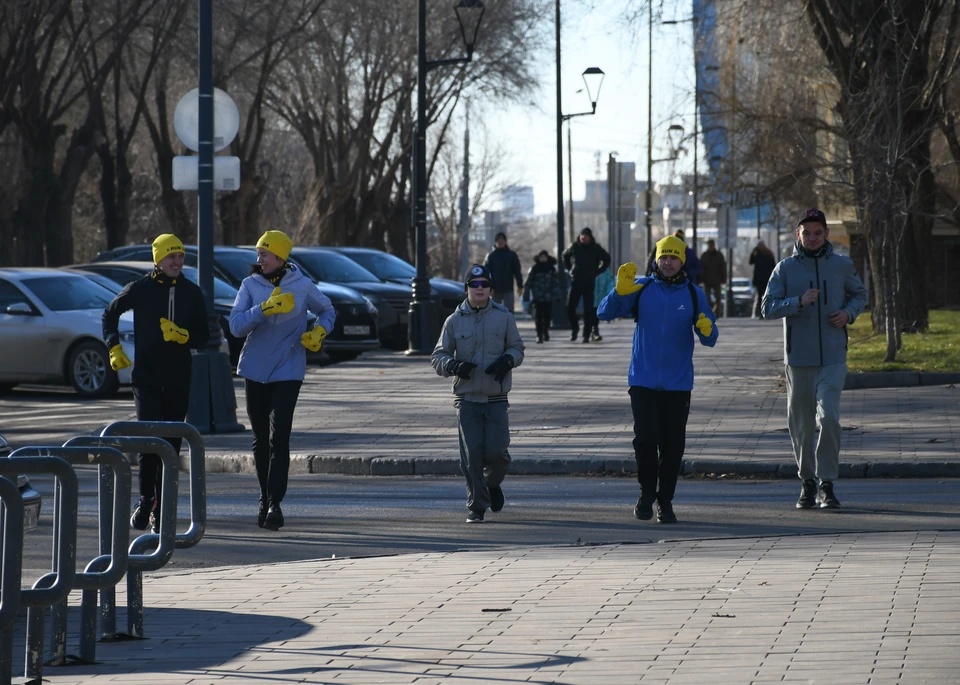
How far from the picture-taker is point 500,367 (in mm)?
9500

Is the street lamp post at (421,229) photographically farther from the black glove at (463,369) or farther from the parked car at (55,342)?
the black glove at (463,369)

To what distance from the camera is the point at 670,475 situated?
30.8 feet

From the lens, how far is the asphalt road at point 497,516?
29.1 ft

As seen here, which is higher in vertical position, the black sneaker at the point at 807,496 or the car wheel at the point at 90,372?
the car wheel at the point at 90,372

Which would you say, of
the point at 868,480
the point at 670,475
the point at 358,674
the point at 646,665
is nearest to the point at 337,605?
the point at 358,674

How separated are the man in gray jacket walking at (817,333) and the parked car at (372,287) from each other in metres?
15.6

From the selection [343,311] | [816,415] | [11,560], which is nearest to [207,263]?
[816,415]

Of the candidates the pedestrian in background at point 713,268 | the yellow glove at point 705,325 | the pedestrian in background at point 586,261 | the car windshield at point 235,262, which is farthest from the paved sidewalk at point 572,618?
the pedestrian in background at point 713,268

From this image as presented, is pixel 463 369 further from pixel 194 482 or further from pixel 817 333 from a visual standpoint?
pixel 194 482

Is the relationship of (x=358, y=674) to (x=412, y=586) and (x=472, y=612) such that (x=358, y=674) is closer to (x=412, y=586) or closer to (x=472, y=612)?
(x=472, y=612)

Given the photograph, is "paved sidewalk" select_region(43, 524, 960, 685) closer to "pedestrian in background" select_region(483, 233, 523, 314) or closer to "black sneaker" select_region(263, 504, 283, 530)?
"black sneaker" select_region(263, 504, 283, 530)

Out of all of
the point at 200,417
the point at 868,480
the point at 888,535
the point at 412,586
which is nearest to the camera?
the point at 412,586

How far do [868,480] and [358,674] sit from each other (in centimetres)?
680

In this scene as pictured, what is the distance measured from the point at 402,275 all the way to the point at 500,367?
60.2 ft
